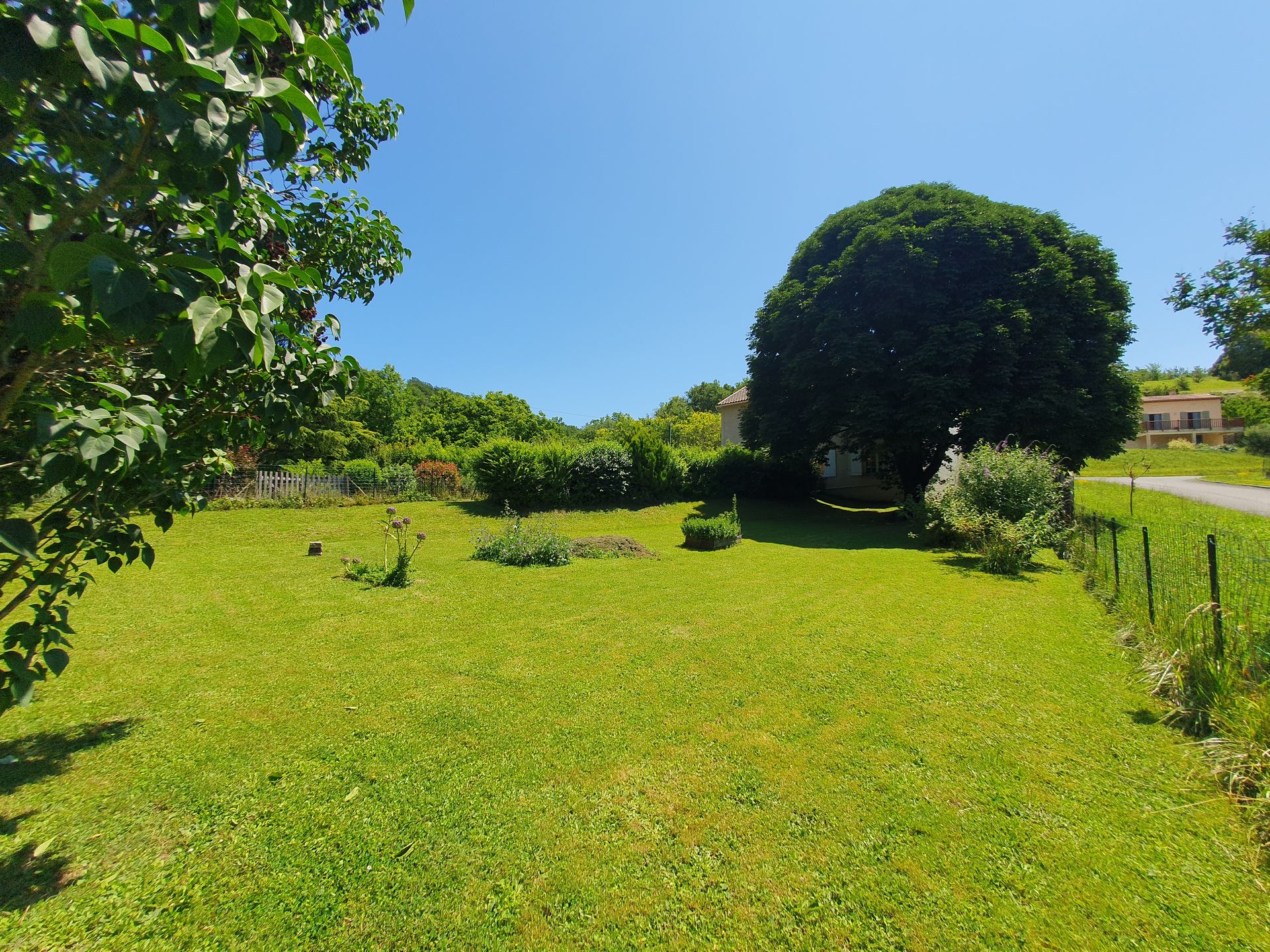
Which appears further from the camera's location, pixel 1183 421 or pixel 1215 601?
pixel 1183 421

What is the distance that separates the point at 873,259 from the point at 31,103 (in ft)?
61.8

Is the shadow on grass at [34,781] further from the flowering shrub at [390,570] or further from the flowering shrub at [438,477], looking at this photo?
the flowering shrub at [438,477]

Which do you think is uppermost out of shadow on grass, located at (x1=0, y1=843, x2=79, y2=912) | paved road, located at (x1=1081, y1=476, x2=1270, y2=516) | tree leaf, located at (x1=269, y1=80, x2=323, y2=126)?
tree leaf, located at (x1=269, y1=80, x2=323, y2=126)

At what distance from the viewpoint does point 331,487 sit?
1773 centimetres

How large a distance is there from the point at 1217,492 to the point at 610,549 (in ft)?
84.6

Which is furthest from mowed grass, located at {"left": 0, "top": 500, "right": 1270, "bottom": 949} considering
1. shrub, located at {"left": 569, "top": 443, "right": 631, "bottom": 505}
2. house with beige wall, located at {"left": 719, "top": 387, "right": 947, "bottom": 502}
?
house with beige wall, located at {"left": 719, "top": 387, "right": 947, "bottom": 502}

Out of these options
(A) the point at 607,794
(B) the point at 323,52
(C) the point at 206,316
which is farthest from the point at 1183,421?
(C) the point at 206,316

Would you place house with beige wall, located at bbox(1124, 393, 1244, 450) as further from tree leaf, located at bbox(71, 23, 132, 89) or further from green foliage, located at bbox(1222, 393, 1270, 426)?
tree leaf, located at bbox(71, 23, 132, 89)

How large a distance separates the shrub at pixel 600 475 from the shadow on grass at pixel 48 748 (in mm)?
16168

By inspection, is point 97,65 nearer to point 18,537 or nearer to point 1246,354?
point 18,537

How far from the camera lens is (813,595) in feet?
25.0

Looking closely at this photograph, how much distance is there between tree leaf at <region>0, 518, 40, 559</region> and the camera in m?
1.22

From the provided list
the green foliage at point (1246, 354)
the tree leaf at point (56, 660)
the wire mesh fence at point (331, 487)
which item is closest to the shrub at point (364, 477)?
the wire mesh fence at point (331, 487)

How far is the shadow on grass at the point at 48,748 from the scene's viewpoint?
2.87 metres
